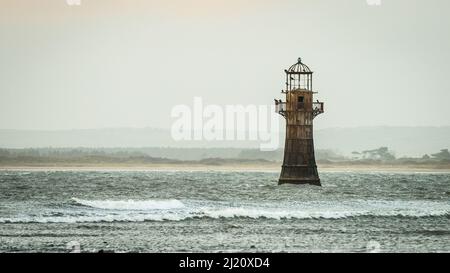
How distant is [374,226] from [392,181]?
71.2 ft

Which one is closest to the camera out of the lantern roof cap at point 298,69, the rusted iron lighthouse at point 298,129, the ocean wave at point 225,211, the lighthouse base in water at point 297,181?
the ocean wave at point 225,211

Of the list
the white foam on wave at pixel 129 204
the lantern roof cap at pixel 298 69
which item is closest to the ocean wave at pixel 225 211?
the white foam on wave at pixel 129 204

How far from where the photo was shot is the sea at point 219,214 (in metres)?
27.8

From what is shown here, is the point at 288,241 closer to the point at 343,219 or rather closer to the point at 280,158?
the point at 343,219

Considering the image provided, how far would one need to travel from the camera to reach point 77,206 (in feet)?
124

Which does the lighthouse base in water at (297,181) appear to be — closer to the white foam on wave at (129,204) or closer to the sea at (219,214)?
the sea at (219,214)

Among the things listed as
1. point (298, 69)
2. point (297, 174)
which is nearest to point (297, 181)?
point (297, 174)

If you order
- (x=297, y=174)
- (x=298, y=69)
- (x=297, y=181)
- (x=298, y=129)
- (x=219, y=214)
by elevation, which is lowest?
(x=219, y=214)

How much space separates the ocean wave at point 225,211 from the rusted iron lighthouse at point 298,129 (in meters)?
1.66

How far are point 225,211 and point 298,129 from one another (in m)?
5.52

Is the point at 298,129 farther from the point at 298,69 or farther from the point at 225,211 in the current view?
the point at 225,211

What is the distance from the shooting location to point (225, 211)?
36.4m

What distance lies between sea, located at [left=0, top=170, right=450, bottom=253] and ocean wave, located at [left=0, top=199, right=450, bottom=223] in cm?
4
